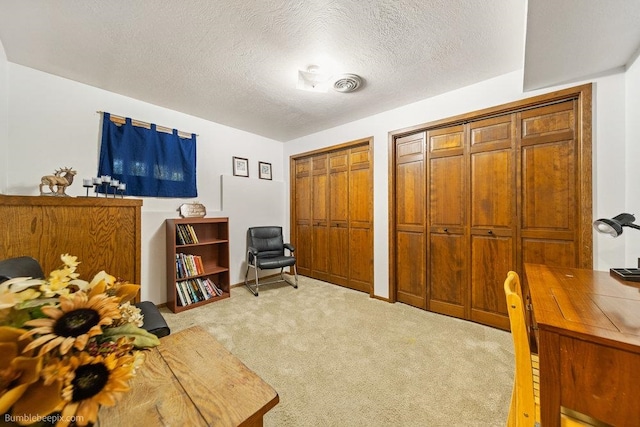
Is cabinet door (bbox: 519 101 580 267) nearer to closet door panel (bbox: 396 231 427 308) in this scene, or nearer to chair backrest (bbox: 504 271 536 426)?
closet door panel (bbox: 396 231 427 308)

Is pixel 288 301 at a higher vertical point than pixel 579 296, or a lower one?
lower

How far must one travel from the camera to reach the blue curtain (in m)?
2.50

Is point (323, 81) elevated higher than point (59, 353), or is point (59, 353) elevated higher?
point (323, 81)

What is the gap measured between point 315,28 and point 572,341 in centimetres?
209

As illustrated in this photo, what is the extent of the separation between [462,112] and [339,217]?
1.98 meters

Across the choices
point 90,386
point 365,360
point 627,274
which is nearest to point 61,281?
point 90,386

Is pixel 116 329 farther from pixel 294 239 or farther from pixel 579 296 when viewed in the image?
pixel 294 239

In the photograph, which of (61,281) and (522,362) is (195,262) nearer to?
(61,281)

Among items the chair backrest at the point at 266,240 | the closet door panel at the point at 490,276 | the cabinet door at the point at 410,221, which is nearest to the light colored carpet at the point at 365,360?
the closet door panel at the point at 490,276

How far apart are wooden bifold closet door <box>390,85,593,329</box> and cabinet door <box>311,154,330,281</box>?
115cm

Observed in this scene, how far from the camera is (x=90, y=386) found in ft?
1.46

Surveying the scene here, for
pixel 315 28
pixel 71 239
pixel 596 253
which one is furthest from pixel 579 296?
pixel 71 239

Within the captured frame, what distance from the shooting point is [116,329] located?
1.76ft

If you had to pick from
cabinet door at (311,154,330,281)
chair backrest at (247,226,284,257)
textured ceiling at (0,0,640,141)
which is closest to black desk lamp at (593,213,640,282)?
textured ceiling at (0,0,640,141)
